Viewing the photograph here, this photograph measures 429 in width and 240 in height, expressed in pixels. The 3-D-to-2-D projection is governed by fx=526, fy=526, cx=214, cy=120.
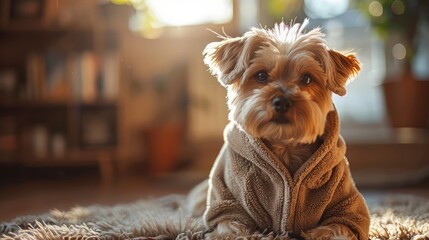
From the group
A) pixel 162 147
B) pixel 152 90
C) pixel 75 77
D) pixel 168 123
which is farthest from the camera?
pixel 152 90

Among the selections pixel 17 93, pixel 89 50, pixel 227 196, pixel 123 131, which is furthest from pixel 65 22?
pixel 227 196

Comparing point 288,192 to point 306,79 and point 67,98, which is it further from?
point 67,98

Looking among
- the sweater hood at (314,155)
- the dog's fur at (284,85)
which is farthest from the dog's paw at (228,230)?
the sweater hood at (314,155)

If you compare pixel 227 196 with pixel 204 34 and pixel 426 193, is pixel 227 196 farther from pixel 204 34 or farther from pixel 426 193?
pixel 204 34

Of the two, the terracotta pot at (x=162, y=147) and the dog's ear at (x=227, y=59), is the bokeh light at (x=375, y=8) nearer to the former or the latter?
the terracotta pot at (x=162, y=147)

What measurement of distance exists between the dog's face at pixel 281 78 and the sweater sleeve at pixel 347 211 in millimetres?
167

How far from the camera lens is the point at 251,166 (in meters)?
1.34

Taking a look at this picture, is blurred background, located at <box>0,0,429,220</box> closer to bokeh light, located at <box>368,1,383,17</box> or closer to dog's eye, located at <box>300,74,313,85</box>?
bokeh light, located at <box>368,1,383,17</box>

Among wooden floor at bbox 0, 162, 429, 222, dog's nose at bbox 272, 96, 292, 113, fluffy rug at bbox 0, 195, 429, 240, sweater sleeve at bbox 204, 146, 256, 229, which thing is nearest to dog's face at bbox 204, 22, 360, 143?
dog's nose at bbox 272, 96, 292, 113

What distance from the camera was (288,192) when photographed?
4.20 feet

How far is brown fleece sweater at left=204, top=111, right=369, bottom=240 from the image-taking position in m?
1.29

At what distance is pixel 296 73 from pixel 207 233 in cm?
47

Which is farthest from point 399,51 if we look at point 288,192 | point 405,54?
point 288,192

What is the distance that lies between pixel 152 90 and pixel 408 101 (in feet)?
5.29
